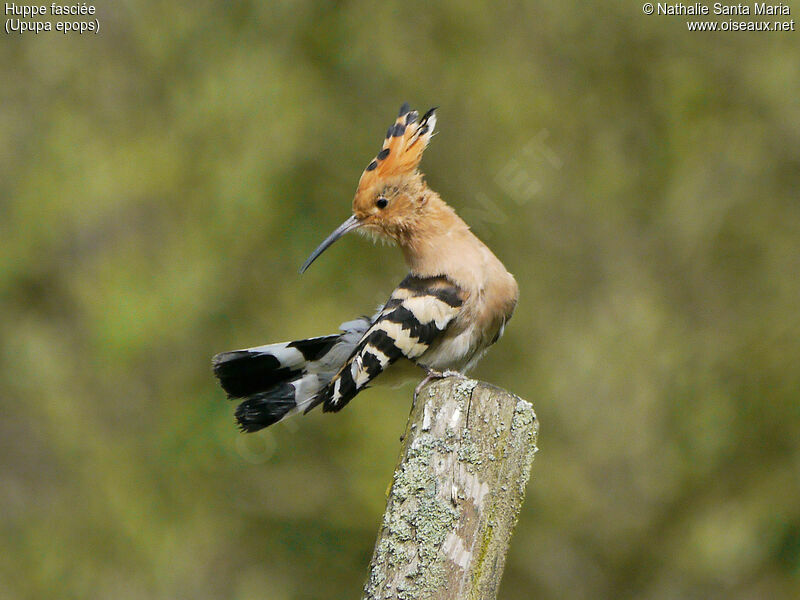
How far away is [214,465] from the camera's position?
6.09 m

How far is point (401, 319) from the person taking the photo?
9.00 feet

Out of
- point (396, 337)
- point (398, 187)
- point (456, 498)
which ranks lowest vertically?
point (456, 498)

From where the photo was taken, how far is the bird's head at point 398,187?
9.75 feet

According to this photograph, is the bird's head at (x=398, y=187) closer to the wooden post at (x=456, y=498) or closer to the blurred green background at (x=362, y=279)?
the wooden post at (x=456, y=498)

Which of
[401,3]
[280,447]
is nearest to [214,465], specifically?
[280,447]

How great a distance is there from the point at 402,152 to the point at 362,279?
2834 mm

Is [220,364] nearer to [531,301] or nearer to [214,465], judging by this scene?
[531,301]

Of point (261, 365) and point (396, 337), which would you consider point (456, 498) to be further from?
point (261, 365)

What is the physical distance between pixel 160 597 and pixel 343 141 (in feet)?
A: 11.9

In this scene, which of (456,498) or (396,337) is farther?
(396,337)

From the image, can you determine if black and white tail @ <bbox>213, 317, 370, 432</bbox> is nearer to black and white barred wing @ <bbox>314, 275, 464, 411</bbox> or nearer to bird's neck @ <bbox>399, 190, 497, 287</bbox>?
black and white barred wing @ <bbox>314, 275, 464, 411</bbox>

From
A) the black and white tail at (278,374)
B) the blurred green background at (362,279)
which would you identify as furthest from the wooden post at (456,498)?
the blurred green background at (362,279)

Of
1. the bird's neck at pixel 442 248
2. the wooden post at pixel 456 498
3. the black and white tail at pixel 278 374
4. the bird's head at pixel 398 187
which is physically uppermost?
the bird's head at pixel 398 187

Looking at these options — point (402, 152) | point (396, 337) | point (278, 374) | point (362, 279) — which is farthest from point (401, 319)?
point (362, 279)
